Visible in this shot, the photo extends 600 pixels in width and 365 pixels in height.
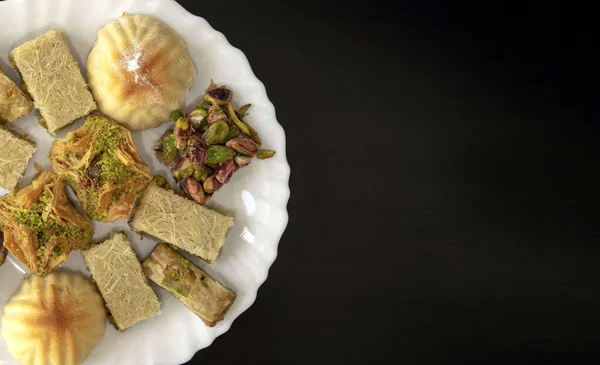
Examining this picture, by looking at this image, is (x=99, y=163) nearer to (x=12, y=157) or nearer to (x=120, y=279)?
(x=12, y=157)

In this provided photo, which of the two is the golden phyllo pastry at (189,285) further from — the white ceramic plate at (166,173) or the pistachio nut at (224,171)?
the pistachio nut at (224,171)

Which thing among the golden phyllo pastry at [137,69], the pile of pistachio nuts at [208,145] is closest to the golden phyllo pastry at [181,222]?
the pile of pistachio nuts at [208,145]

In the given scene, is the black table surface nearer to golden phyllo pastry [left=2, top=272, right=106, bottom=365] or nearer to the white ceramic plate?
the white ceramic plate

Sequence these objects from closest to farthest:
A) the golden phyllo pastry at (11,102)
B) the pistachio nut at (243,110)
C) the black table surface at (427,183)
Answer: the golden phyllo pastry at (11,102) < the pistachio nut at (243,110) < the black table surface at (427,183)

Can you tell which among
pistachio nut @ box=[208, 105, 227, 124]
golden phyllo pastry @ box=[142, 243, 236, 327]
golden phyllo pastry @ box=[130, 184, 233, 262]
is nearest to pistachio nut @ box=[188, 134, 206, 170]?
pistachio nut @ box=[208, 105, 227, 124]

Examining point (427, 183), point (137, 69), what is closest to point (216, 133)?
point (137, 69)

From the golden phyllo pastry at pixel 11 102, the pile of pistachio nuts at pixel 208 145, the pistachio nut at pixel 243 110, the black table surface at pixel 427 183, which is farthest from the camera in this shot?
the black table surface at pixel 427 183
